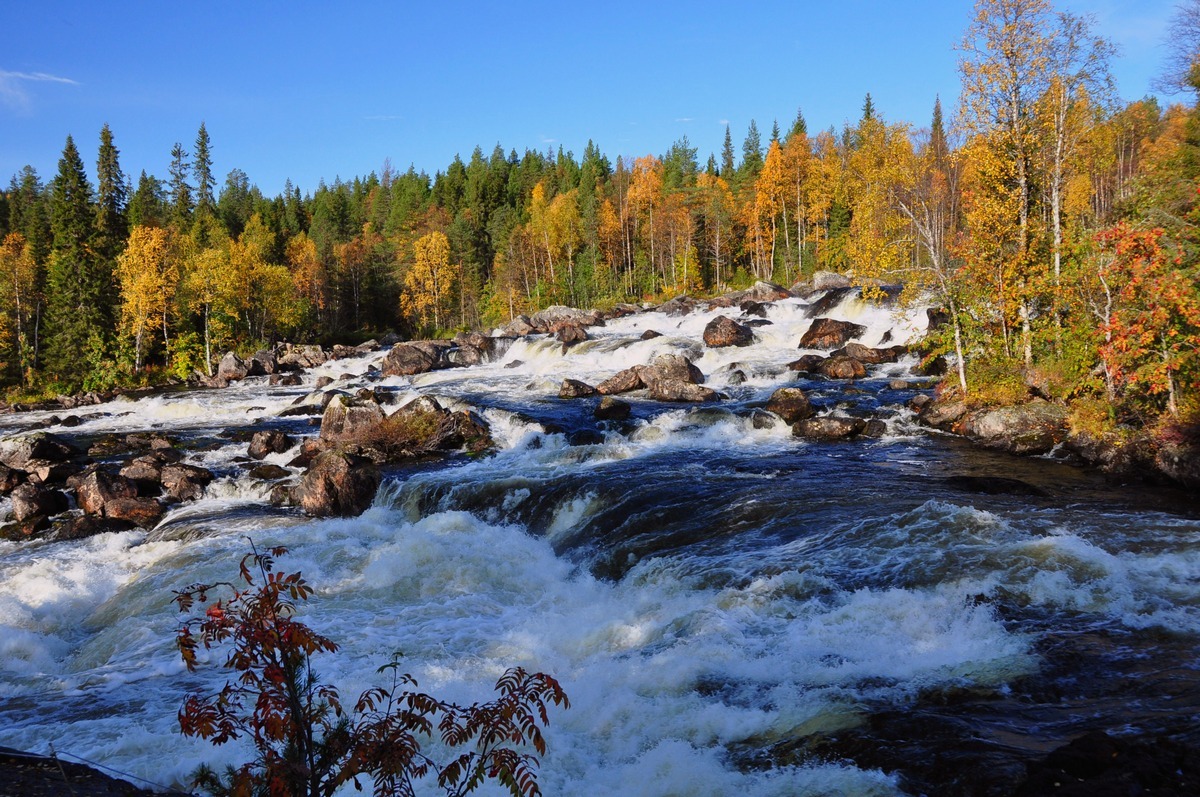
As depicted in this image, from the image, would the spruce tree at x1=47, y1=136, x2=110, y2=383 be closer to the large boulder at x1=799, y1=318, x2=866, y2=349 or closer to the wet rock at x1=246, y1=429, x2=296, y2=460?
the wet rock at x1=246, y1=429, x2=296, y2=460

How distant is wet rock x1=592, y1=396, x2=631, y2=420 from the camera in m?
24.7

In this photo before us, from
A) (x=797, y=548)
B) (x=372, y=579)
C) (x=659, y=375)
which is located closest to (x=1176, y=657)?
(x=797, y=548)

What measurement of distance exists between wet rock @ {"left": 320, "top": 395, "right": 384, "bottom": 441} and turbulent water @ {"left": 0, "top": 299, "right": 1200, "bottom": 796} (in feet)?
12.0

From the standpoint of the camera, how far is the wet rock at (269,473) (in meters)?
21.2

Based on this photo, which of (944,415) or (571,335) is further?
(571,335)

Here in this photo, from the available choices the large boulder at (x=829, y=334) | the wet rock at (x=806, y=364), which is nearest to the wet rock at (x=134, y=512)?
the wet rock at (x=806, y=364)

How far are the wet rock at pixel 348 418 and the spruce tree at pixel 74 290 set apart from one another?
3285 centimetres

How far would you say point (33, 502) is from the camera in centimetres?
1861

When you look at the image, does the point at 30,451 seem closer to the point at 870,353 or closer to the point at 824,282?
the point at 870,353

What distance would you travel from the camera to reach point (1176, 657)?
773 centimetres

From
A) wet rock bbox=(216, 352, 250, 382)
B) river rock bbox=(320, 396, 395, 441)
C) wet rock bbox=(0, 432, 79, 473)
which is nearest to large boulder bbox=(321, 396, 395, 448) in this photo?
river rock bbox=(320, 396, 395, 441)

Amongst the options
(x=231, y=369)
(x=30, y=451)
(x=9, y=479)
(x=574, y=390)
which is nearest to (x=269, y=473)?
(x=9, y=479)

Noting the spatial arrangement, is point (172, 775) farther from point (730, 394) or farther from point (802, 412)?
point (730, 394)

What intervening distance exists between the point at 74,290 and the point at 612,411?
44.3 m
